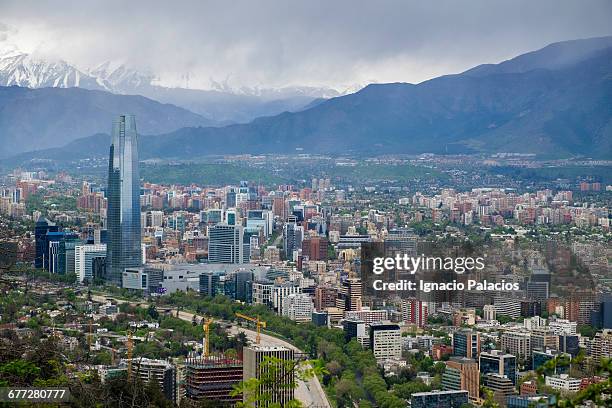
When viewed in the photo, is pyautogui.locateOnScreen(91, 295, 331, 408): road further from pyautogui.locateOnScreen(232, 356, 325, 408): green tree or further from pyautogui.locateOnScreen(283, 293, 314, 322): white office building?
pyautogui.locateOnScreen(283, 293, 314, 322): white office building

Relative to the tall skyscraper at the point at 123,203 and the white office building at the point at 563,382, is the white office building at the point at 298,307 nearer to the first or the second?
the tall skyscraper at the point at 123,203

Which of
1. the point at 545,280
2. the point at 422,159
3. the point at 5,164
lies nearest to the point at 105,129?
the point at 5,164

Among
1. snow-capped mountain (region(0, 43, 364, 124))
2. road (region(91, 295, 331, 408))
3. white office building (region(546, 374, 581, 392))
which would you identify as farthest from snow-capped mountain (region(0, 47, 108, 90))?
white office building (region(546, 374, 581, 392))

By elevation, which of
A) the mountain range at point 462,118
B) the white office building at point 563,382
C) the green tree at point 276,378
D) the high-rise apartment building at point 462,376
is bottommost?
the high-rise apartment building at point 462,376

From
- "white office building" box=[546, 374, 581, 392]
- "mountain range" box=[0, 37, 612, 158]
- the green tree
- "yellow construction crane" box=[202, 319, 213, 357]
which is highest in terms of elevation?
"mountain range" box=[0, 37, 612, 158]

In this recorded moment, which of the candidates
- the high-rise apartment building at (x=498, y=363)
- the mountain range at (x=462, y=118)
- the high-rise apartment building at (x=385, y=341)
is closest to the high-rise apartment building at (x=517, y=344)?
the high-rise apartment building at (x=498, y=363)

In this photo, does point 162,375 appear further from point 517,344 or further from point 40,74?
point 40,74
